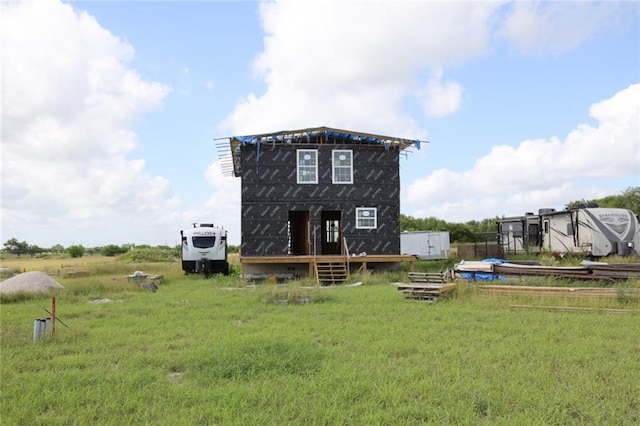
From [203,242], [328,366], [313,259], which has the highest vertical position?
[203,242]

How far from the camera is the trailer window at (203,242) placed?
77.9 feet

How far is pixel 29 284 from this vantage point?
1556 centimetres

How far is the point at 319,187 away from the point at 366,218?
2595 mm

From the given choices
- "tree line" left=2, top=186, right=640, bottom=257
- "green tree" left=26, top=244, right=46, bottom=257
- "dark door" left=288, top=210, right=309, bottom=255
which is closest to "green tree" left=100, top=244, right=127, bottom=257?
"tree line" left=2, top=186, right=640, bottom=257

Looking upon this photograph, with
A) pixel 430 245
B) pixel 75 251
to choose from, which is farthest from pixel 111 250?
pixel 430 245

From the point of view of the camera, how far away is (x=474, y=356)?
7250 mm

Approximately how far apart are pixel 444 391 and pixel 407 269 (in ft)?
59.5

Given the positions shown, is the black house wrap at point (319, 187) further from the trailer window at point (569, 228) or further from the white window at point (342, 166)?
the trailer window at point (569, 228)

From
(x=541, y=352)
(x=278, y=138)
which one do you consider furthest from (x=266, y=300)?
(x=278, y=138)

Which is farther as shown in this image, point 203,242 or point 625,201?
point 625,201

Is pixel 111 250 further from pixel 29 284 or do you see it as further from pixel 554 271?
pixel 554 271

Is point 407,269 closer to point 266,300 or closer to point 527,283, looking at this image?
point 527,283

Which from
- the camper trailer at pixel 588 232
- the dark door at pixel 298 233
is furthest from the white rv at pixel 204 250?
the camper trailer at pixel 588 232

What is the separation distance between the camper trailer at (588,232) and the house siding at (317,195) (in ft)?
27.7
